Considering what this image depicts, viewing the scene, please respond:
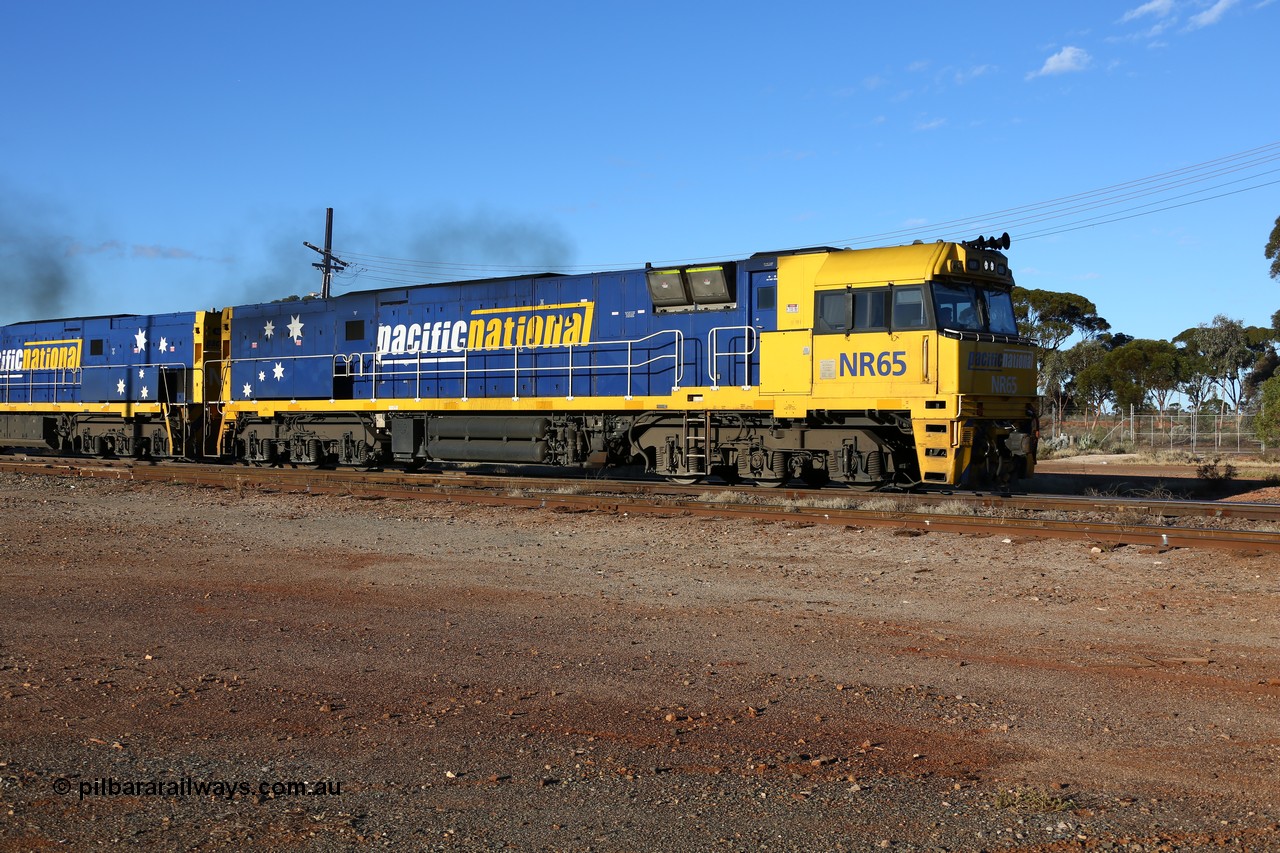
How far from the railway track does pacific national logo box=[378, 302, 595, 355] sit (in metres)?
2.63

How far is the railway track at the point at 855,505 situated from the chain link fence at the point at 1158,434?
22.2 m

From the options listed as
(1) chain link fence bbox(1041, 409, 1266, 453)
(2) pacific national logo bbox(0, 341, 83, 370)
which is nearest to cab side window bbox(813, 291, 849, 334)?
(2) pacific national logo bbox(0, 341, 83, 370)

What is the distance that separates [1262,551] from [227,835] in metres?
11.0

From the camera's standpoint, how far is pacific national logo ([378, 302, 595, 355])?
64.3 feet

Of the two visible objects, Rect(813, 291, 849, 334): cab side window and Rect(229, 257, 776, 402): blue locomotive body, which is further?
Rect(229, 257, 776, 402): blue locomotive body

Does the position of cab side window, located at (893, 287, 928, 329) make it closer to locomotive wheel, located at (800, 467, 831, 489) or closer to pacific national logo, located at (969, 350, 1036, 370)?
pacific national logo, located at (969, 350, 1036, 370)

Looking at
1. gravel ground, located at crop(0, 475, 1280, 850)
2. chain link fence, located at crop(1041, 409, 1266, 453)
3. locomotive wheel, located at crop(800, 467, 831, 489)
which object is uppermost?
chain link fence, located at crop(1041, 409, 1266, 453)

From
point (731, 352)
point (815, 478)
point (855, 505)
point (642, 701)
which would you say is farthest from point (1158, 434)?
point (642, 701)

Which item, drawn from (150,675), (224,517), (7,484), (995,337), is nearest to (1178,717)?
(150,675)

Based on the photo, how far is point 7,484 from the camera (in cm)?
2086

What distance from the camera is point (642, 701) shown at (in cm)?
626

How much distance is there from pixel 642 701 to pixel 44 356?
2903 cm

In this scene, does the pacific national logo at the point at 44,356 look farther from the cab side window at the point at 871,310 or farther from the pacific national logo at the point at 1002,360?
the pacific national logo at the point at 1002,360

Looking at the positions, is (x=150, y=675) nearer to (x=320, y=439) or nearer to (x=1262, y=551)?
(x=1262, y=551)
